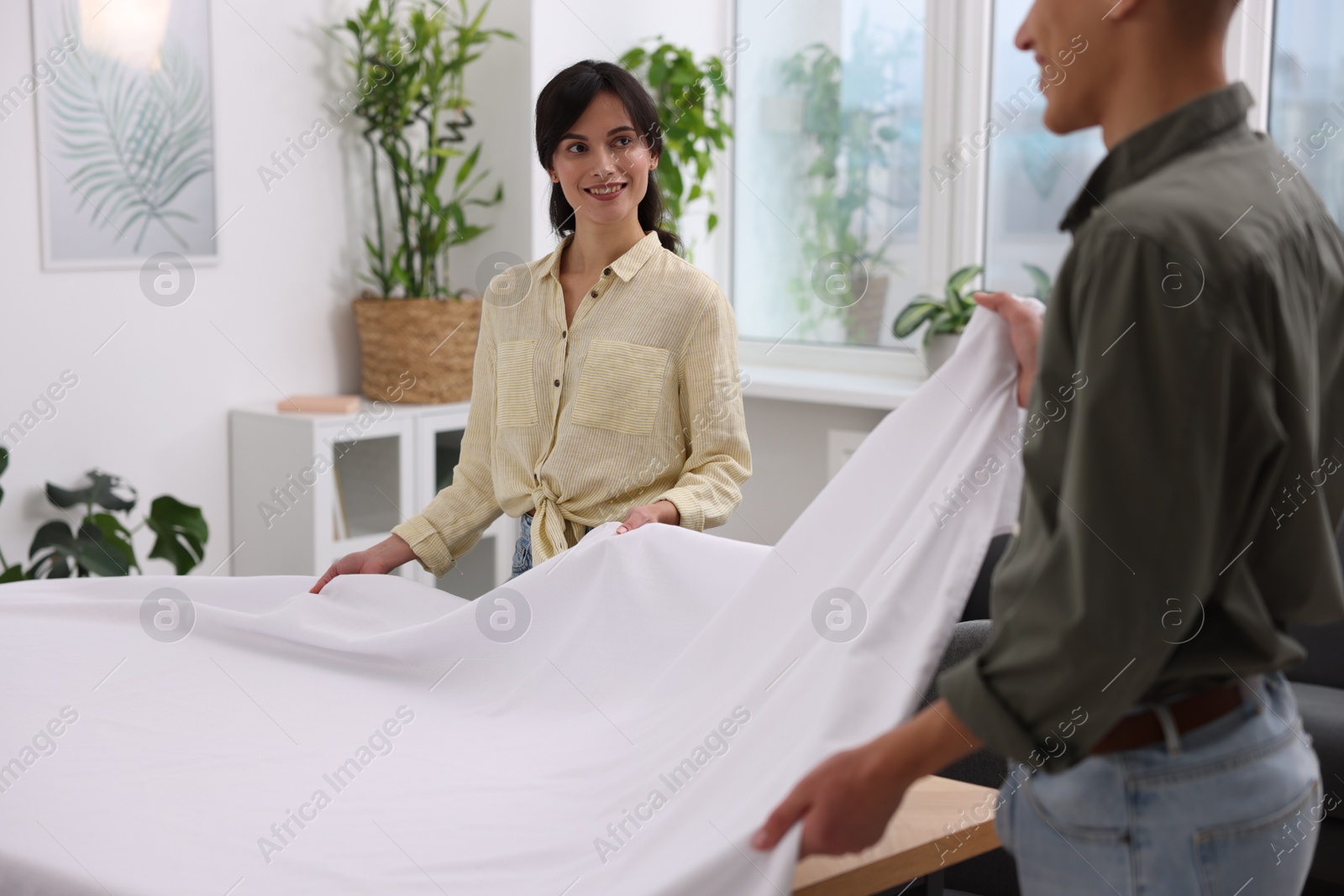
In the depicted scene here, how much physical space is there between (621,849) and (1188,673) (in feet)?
1.86

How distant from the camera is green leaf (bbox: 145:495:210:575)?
3.04 metres

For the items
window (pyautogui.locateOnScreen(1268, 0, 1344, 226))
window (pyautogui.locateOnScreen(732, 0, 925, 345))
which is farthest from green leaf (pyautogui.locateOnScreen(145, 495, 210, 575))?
window (pyautogui.locateOnScreen(1268, 0, 1344, 226))

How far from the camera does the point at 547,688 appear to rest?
168 centimetres

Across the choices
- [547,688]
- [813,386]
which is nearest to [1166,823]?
[547,688]

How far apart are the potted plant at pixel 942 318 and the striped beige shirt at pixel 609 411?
5.33 ft

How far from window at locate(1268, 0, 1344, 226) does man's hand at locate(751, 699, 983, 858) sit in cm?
307

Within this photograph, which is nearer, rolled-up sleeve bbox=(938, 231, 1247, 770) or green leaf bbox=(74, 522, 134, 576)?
rolled-up sleeve bbox=(938, 231, 1247, 770)

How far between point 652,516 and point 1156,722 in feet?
3.57

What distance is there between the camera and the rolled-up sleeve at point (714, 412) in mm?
2055

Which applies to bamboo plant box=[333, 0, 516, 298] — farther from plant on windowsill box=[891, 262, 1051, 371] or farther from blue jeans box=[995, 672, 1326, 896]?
blue jeans box=[995, 672, 1326, 896]

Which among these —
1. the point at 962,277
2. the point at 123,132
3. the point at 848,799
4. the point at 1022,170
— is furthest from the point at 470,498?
the point at 1022,170

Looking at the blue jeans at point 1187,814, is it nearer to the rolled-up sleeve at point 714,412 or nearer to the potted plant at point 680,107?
the rolled-up sleeve at point 714,412

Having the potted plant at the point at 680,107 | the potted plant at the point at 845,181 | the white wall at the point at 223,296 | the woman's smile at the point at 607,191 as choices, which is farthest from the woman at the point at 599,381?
the potted plant at the point at 845,181

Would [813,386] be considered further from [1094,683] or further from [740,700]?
[1094,683]
